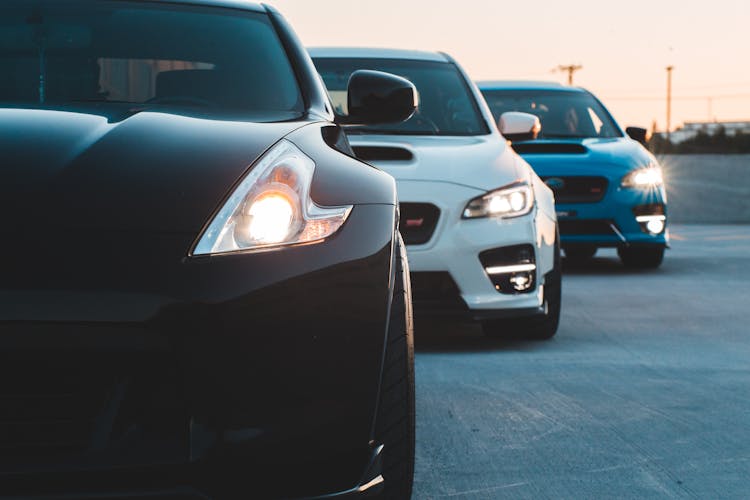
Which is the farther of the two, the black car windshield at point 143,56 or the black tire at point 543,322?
the black tire at point 543,322

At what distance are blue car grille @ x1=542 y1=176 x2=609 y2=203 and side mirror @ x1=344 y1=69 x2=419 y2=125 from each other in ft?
23.5

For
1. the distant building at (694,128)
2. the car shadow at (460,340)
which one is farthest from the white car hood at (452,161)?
the distant building at (694,128)

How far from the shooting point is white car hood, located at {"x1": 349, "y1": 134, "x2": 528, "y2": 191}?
6.44 m

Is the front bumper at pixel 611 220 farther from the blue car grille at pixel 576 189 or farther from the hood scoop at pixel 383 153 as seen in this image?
the hood scoop at pixel 383 153

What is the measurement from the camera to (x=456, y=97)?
7.53 m

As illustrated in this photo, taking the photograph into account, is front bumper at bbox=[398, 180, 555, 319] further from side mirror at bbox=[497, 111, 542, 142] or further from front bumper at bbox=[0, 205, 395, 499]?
front bumper at bbox=[0, 205, 395, 499]

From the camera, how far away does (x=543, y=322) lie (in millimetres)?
6754

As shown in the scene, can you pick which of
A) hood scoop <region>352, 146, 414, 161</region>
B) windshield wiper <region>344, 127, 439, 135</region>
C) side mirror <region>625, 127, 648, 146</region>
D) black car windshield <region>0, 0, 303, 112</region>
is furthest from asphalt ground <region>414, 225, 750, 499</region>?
side mirror <region>625, 127, 648, 146</region>

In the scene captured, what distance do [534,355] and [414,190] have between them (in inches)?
38.0

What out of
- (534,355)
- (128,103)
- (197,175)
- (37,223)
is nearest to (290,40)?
(128,103)

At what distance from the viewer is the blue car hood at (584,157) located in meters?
11.2

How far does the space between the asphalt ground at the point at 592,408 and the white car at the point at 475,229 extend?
23 cm

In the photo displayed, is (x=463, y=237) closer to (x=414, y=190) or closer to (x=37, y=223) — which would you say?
(x=414, y=190)

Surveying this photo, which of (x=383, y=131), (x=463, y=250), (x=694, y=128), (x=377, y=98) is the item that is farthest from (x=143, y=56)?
(x=694, y=128)
